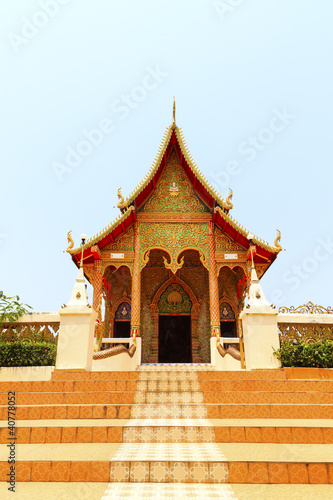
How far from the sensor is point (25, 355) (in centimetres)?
651

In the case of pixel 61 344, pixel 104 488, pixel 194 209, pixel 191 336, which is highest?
pixel 194 209

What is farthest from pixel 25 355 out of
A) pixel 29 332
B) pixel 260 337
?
pixel 260 337

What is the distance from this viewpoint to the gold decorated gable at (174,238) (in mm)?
10852

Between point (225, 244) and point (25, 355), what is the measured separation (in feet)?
21.9

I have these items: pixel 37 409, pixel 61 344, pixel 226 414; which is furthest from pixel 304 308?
pixel 37 409

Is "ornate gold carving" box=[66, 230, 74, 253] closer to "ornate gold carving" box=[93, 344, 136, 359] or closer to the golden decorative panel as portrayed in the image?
"ornate gold carving" box=[93, 344, 136, 359]

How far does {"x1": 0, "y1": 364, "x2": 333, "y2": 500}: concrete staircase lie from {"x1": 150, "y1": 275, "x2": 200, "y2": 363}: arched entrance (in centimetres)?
725

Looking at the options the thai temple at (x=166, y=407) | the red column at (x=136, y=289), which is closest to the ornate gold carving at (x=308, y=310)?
the thai temple at (x=166, y=407)

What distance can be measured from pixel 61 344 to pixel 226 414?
123 inches

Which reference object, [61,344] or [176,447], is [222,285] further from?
[176,447]

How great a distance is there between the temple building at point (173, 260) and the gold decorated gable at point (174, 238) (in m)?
0.03

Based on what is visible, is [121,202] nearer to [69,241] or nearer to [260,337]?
[69,241]

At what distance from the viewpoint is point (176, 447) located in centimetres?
322

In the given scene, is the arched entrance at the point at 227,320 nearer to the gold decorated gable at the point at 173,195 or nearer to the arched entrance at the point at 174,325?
the arched entrance at the point at 174,325
